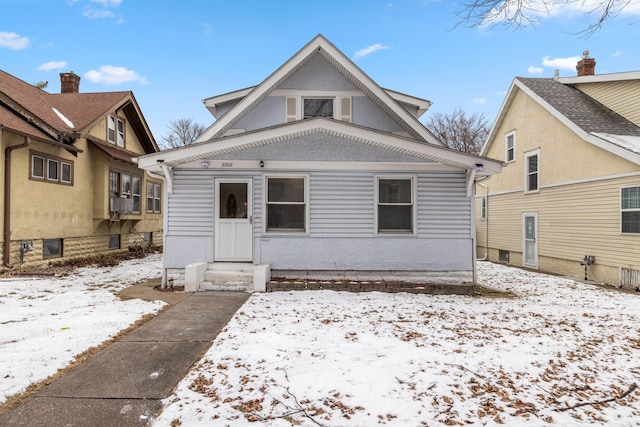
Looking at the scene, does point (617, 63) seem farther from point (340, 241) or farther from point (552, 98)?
point (340, 241)

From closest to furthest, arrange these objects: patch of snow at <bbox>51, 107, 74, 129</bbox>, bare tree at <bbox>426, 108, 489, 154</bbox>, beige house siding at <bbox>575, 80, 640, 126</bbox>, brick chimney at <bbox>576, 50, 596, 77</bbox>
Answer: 1. beige house siding at <bbox>575, 80, 640, 126</bbox>
2. patch of snow at <bbox>51, 107, 74, 129</bbox>
3. brick chimney at <bbox>576, 50, 596, 77</bbox>
4. bare tree at <bbox>426, 108, 489, 154</bbox>

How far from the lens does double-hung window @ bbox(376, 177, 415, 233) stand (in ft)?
27.0

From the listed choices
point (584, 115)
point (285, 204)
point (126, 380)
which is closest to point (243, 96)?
point (285, 204)

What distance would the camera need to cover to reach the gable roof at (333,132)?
7.54 metres

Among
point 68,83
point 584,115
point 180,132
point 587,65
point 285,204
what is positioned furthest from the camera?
point 180,132

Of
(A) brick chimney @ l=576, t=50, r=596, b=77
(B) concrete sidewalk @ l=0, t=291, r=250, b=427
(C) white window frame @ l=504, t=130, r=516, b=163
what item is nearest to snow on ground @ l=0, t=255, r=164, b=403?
(B) concrete sidewalk @ l=0, t=291, r=250, b=427

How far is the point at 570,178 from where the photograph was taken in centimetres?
1136

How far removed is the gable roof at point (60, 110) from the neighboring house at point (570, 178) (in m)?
15.4

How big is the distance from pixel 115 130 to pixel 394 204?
12.4 metres

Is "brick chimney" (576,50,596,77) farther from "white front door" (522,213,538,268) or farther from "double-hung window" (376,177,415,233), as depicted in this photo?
"double-hung window" (376,177,415,233)

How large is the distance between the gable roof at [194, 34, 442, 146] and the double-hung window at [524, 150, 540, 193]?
5.90m

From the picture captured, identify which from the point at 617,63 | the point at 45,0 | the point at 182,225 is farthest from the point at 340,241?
the point at 45,0

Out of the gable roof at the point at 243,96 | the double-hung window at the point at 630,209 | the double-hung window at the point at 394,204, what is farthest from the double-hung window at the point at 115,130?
the double-hung window at the point at 630,209

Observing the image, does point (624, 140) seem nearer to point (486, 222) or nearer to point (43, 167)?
point (486, 222)
